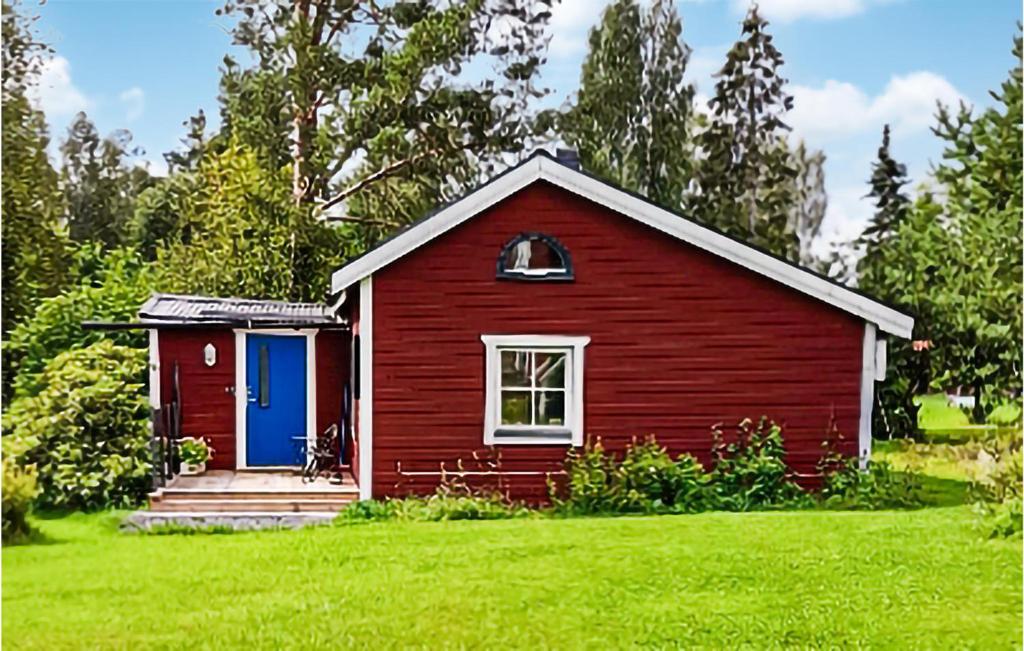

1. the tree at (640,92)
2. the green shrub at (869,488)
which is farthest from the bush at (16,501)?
the green shrub at (869,488)

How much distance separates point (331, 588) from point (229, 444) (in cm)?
253

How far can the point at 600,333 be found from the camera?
550 cm

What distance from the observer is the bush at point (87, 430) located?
175 inches

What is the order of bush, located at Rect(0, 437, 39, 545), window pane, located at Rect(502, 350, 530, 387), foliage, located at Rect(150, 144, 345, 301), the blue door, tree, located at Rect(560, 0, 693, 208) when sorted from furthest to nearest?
the blue door < window pane, located at Rect(502, 350, 530, 387) < foliage, located at Rect(150, 144, 345, 301) < tree, located at Rect(560, 0, 693, 208) < bush, located at Rect(0, 437, 39, 545)

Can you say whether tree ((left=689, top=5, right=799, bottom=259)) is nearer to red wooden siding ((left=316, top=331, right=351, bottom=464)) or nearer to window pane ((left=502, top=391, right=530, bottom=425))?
window pane ((left=502, top=391, right=530, bottom=425))

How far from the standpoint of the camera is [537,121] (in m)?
5.16

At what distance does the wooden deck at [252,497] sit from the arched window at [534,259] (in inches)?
54.8

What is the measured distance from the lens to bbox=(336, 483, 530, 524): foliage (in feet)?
16.8

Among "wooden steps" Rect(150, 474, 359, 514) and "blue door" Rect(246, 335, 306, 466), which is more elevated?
"blue door" Rect(246, 335, 306, 466)

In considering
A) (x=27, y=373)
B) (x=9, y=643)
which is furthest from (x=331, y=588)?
(x=27, y=373)

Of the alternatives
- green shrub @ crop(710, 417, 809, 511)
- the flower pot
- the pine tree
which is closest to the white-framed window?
green shrub @ crop(710, 417, 809, 511)

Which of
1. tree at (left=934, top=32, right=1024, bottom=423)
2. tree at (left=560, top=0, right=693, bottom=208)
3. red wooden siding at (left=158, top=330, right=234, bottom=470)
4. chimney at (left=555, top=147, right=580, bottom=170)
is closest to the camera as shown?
tree at (left=934, top=32, right=1024, bottom=423)

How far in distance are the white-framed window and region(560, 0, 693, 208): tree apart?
1.05 meters

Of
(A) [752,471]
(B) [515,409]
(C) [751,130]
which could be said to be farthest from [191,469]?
(C) [751,130]
